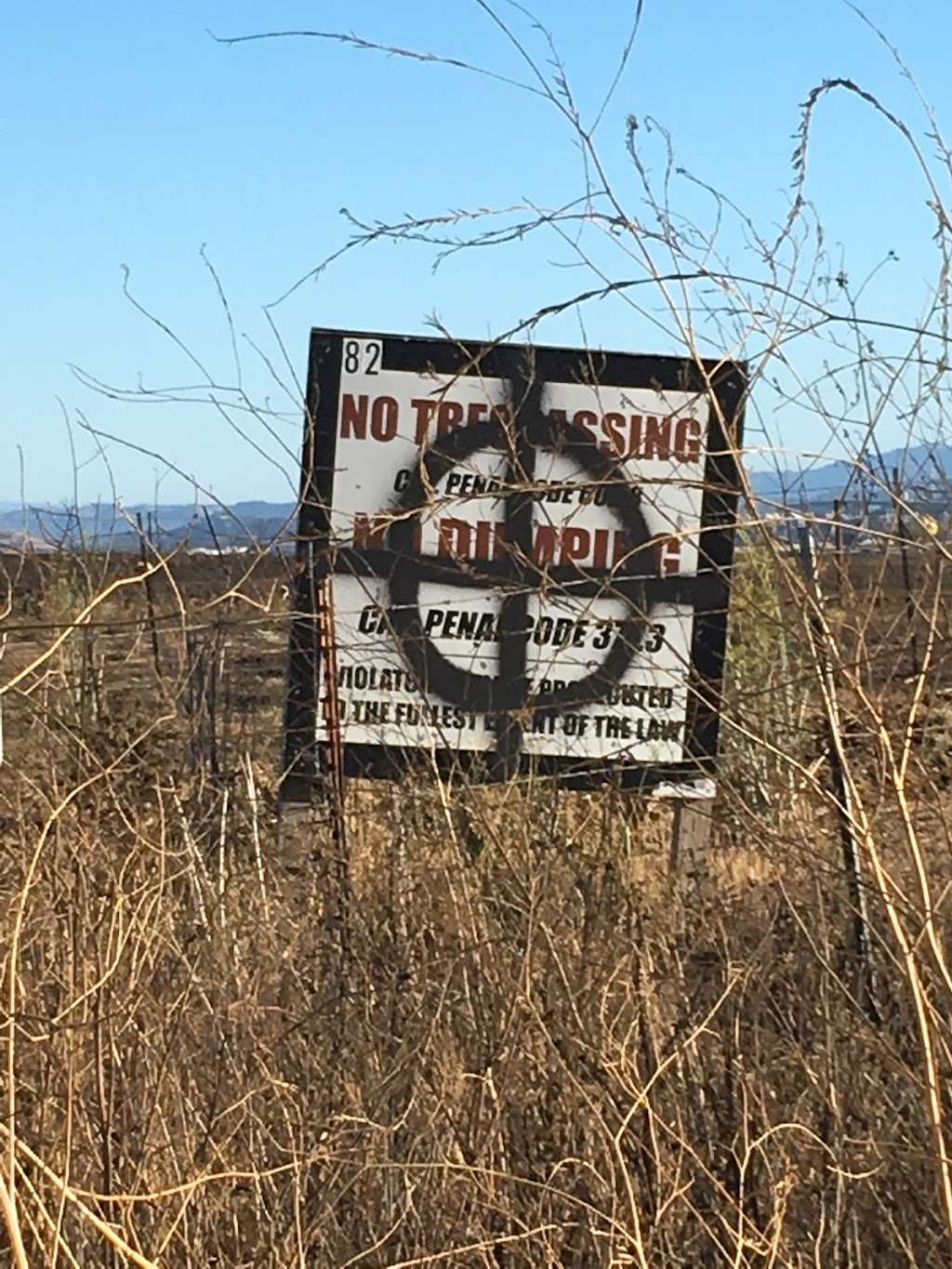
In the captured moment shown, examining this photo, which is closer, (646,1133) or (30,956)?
(646,1133)

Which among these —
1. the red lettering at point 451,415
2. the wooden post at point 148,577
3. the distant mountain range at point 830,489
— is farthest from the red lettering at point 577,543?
the distant mountain range at point 830,489

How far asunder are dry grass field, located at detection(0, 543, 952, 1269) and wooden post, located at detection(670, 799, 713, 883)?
1.84 metres

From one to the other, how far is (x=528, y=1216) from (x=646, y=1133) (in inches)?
11.8

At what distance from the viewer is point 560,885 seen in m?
5.19

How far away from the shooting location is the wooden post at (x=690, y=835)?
24.6ft

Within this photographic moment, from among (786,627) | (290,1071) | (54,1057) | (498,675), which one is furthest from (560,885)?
(498,675)

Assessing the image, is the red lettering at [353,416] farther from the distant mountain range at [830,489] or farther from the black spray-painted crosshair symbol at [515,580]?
the distant mountain range at [830,489]

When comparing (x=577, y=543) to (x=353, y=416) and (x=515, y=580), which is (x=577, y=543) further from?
(x=353, y=416)

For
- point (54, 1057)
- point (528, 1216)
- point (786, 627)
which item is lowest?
point (528, 1216)

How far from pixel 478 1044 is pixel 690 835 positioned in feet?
A: 11.9

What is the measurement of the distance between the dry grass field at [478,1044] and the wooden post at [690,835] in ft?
6.04

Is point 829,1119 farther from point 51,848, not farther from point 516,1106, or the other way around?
point 51,848

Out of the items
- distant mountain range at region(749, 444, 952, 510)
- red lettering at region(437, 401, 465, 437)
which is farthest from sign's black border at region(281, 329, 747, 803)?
distant mountain range at region(749, 444, 952, 510)

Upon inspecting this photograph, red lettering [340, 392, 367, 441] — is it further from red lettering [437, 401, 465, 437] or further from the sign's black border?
red lettering [437, 401, 465, 437]
